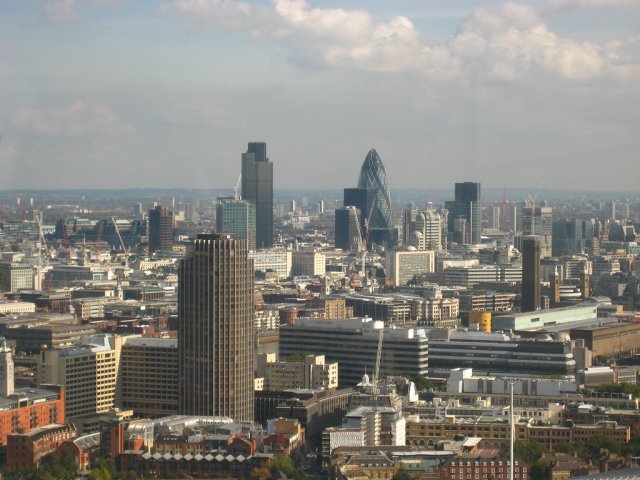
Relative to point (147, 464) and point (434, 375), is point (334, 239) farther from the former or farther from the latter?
point (147, 464)

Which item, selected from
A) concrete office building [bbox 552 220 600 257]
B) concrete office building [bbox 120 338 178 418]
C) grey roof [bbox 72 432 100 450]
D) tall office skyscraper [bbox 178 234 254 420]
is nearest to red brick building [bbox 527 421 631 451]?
tall office skyscraper [bbox 178 234 254 420]

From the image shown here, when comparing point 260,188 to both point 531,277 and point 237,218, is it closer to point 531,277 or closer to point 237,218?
point 237,218

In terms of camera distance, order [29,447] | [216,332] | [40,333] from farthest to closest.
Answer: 1. [40,333]
2. [216,332]
3. [29,447]

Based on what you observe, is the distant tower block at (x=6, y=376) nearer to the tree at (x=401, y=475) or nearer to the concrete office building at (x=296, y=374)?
the concrete office building at (x=296, y=374)

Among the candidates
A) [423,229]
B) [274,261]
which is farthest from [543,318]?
[423,229]

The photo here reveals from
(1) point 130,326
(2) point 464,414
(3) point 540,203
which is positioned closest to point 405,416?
(2) point 464,414
